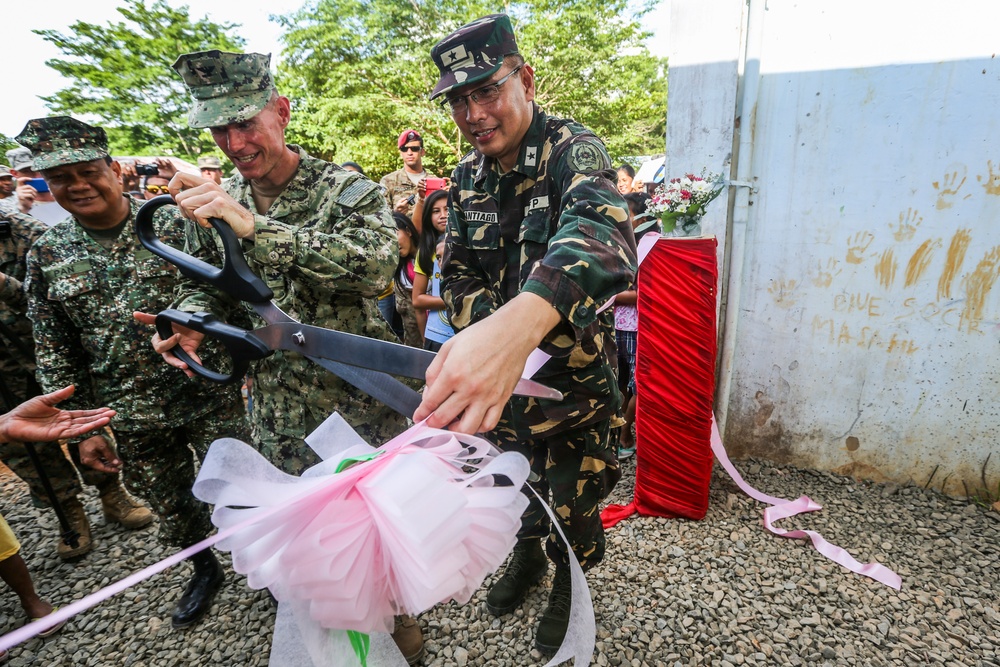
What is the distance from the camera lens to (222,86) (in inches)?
72.7

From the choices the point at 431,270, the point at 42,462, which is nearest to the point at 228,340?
the point at 431,270

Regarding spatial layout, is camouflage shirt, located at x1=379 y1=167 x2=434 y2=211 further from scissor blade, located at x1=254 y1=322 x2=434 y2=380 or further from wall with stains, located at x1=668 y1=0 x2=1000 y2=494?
scissor blade, located at x1=254 y1=322 x2=434 y2=380

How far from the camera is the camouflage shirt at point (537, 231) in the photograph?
1.54 m

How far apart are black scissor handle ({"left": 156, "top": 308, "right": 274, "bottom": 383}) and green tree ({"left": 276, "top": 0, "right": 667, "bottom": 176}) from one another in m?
13.8

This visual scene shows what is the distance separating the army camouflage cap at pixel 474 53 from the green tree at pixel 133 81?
696 inches

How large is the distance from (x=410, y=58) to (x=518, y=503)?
629 inches

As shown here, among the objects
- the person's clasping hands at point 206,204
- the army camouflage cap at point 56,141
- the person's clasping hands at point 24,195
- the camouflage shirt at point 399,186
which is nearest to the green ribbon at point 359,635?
the person's clasping hands at point 206,204

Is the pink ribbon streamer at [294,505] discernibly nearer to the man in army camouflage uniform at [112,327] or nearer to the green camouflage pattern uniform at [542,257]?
the green camouflage pattern uniform at [542,257]

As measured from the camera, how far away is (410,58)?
14.5m

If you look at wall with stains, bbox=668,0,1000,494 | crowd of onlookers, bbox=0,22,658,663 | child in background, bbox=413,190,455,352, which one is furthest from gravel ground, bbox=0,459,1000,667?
child in background, bbox=413,190,455,352

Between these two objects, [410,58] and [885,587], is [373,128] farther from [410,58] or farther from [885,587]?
[885,587]

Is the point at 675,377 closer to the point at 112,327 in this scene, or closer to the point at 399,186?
the point at 112,327

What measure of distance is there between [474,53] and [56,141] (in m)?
2.19

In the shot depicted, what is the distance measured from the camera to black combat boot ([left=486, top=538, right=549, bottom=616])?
98.7 inches
